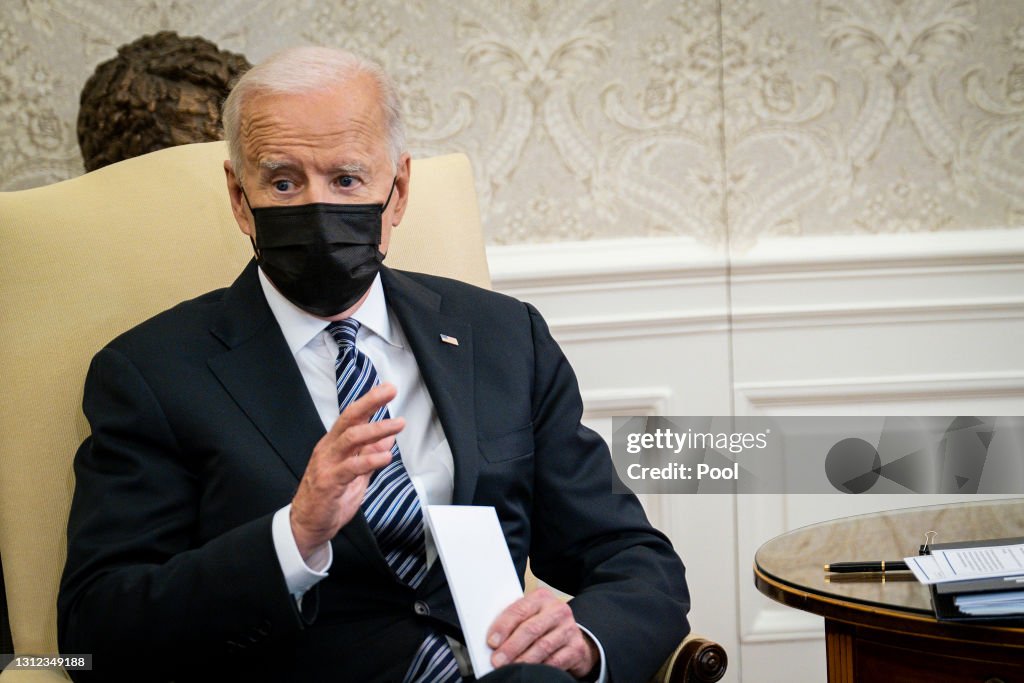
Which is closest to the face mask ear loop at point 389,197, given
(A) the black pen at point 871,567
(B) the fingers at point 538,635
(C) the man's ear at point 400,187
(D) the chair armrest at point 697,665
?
(C) the man's ear at point 400,187

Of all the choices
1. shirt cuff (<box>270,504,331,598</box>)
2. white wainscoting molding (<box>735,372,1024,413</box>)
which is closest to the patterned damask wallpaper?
white wainscoting molding (<box>735,372,1024,413</box>)

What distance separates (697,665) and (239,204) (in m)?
0.89

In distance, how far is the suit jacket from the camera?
126cm

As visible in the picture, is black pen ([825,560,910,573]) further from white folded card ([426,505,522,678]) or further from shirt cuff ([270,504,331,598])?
shirt cuff ([270,504,331,598])

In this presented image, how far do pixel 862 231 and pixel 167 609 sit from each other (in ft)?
5.96

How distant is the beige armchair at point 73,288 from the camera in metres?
1.52

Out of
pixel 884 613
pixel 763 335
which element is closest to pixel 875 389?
pixel 763 335

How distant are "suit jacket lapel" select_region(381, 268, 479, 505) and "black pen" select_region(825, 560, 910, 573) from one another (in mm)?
560

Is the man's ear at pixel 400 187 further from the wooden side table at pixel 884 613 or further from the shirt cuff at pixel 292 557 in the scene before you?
the wooden side table at pixel 884 613

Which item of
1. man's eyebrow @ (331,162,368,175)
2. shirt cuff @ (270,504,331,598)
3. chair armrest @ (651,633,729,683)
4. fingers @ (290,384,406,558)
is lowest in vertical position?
chair armrest @ (651,633,729,683)

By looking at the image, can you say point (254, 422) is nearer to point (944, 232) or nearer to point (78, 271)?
point (78, 271)

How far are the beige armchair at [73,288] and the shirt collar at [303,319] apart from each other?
0.85ft

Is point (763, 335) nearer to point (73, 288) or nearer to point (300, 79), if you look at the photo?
point (300, 79)

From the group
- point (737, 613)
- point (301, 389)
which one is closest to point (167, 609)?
point (301, 389)
